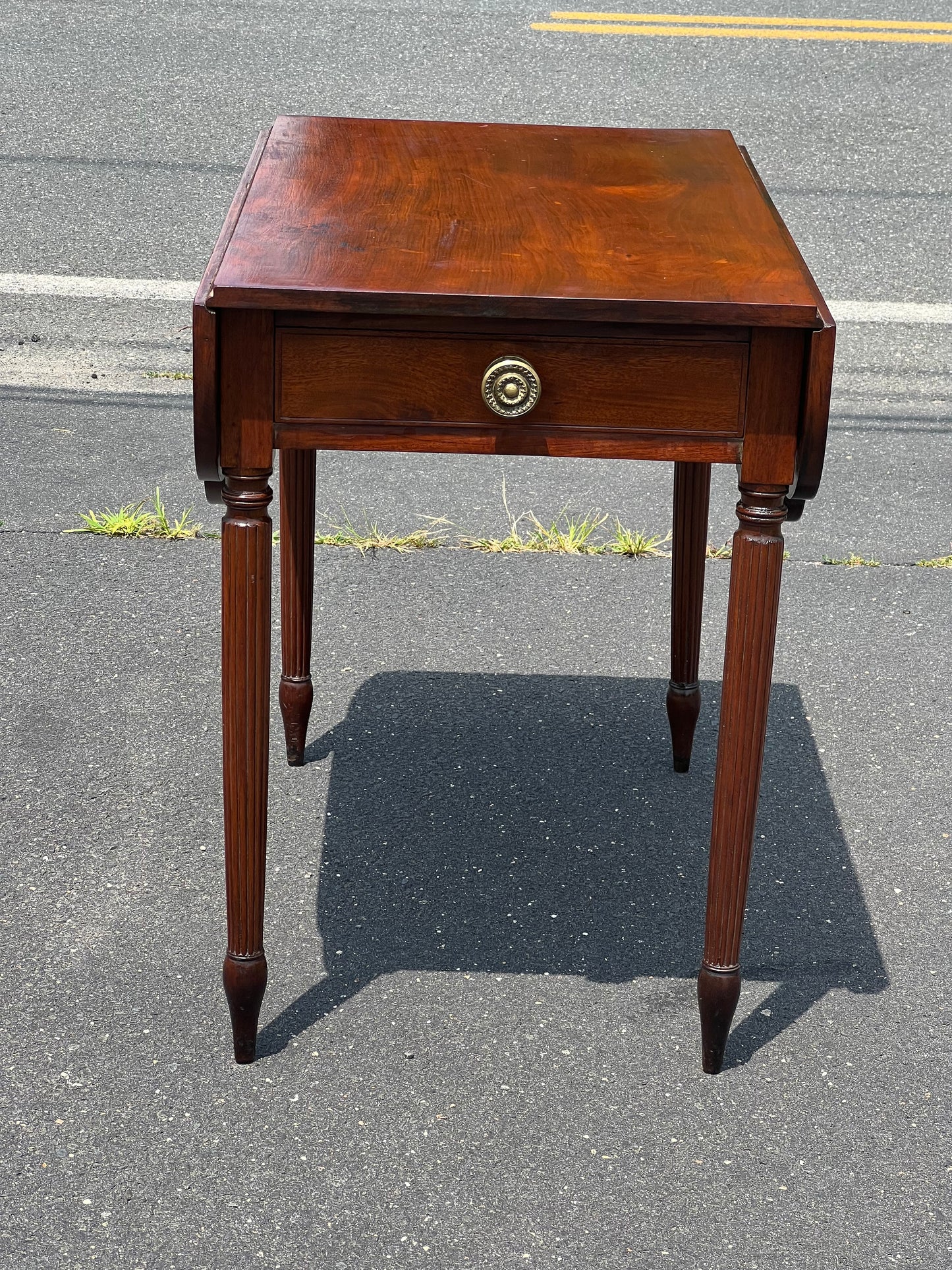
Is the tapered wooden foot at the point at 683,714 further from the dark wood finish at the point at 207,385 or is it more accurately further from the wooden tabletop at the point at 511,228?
the dark wood finish at the point at 207,385

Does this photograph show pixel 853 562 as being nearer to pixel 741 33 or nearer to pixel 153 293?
pixel 153 293

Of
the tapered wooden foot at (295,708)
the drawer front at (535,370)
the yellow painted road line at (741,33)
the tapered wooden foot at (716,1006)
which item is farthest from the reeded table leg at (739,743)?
the yellow painted road line at (741,33)

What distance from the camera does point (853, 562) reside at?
11.4ft

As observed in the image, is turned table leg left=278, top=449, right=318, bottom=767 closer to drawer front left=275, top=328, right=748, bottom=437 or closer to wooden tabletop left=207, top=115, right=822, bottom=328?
wooden tabletop left=207, top=115, right=822, bottom=328

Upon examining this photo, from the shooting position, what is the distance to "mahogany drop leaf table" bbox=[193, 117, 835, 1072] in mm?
1593

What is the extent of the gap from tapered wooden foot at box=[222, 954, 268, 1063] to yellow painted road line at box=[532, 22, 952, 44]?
7166mm

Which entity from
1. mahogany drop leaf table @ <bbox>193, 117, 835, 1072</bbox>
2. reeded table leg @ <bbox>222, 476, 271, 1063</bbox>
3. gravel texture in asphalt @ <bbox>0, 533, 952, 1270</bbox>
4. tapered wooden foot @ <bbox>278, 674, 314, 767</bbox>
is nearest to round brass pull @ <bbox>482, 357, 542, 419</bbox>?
mahogany drop leaf table @ <bbox>193, 117, 835, 1072</bbox>

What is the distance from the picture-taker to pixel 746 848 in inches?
73.1

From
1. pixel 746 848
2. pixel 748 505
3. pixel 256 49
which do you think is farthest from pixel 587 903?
pixel 256 49

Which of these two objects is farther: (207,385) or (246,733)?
(246,733)

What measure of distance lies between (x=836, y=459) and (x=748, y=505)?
2.51 meters

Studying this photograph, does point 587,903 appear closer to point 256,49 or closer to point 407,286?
point 407,286

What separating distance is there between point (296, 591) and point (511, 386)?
97cm

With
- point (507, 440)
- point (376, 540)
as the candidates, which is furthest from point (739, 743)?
point (376, 540)
